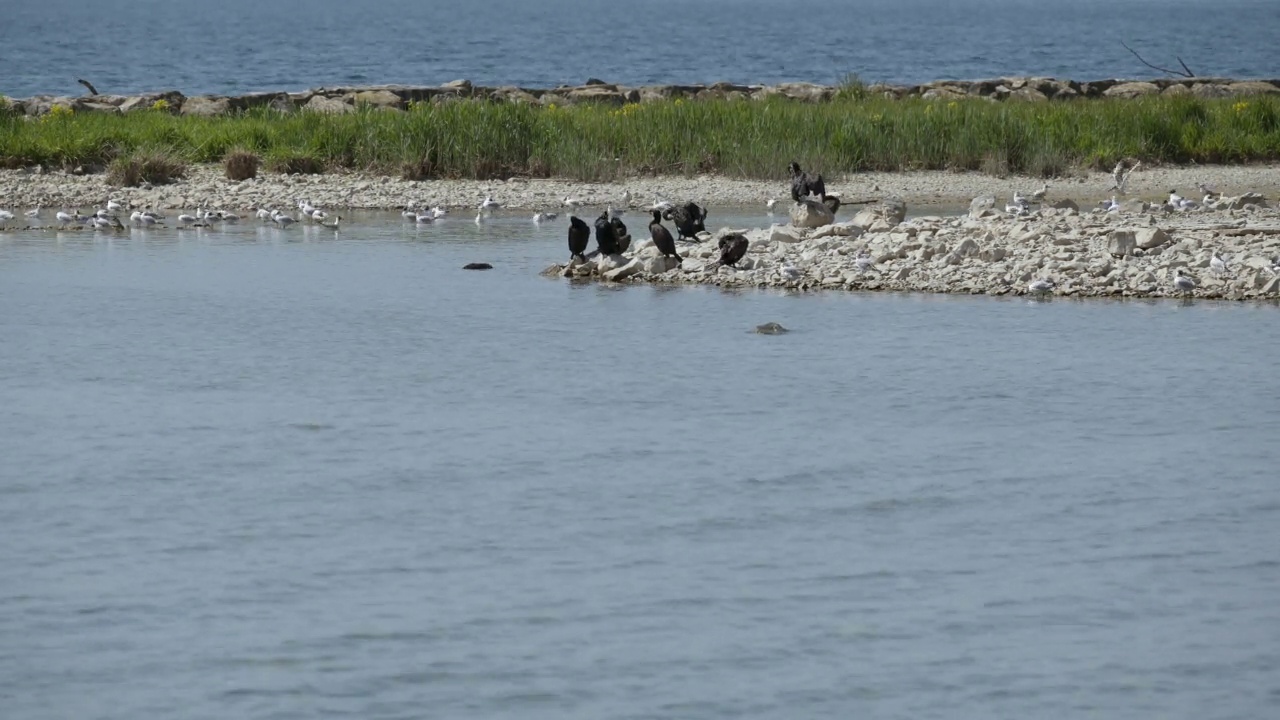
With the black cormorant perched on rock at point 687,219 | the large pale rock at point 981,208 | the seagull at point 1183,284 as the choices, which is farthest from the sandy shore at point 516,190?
the seagull at point 1183,284

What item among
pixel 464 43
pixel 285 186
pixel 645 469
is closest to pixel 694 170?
pixel 285 186

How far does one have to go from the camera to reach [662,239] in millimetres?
18641

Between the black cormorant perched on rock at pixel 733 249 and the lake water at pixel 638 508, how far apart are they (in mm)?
854

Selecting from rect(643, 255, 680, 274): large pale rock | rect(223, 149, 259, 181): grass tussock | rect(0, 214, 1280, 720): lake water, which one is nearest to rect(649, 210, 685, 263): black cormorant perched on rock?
rect(643, 255, 680, 274): large pale rock

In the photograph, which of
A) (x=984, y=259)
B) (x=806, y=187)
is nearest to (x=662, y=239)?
(x=984, y=259)

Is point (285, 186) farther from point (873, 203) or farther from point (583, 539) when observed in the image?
point (583, 539)

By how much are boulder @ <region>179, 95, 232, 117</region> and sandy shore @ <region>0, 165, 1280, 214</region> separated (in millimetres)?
5615

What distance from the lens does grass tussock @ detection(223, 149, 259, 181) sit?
26.3m

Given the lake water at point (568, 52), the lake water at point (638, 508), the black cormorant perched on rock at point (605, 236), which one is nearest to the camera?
the lake water at point (638, 508)

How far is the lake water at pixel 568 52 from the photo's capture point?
7188 cm

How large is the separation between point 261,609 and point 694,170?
19616mm

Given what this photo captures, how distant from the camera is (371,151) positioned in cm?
2736

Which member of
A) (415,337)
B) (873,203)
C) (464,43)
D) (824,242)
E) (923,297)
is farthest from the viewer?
(464,43)

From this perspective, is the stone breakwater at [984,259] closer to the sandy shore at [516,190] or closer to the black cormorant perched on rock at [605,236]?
the black cormorant perched on rock at [605,236]
